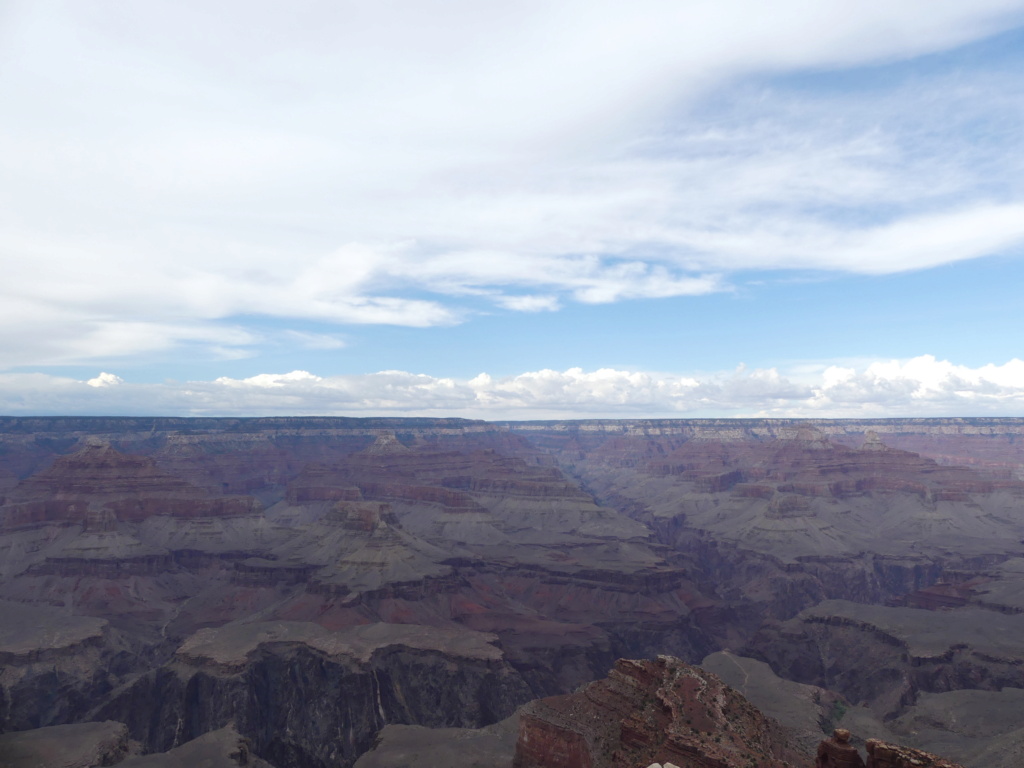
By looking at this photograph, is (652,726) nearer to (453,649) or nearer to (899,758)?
(899,758)

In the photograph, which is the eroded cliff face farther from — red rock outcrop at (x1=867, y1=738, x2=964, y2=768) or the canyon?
red rock outcrop at (x1=867, y1=738, x2=964, y2=768)

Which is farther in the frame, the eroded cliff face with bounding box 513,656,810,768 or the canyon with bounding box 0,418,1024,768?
the canyon with bounding box 0,418,1024,768

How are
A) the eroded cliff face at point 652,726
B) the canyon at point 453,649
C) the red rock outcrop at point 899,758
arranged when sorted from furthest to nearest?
the canyon at point 453,649
the eroded cliff face at point 652,726
the red rock outcrop at point 899,758

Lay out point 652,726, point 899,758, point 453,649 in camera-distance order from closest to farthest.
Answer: point 899,758 < point 652,726 < point 453,649

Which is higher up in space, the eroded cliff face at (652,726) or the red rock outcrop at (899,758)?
the red rock outcrop at (899,758)

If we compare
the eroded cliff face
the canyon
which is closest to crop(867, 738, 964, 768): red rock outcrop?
the canyon

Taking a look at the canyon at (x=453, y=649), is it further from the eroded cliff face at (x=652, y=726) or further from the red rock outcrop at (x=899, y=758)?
the red rock outcrop at (x=899, y=758)

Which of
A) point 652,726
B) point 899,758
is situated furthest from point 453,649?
point 899,758

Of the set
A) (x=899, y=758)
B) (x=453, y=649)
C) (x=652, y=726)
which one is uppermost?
(x=899, y=758)

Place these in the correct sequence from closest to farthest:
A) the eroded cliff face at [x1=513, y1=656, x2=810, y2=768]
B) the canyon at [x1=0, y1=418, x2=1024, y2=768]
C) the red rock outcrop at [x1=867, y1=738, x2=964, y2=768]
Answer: the red rock outcrop at [x1=867, y1=738, x2=964, y2=768]
the eroded cliff face at [x1=513, y1=656, x2=810, y2=768]
the canyon at [x1=0, y1=418, x2=1024, y2=768]

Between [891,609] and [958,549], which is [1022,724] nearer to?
[891,609]

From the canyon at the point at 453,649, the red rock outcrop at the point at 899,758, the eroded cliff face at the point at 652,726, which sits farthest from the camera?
the canyon at the point at 453,649

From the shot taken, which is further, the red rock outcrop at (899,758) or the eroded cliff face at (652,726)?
the eroded cliff face at (652,726)

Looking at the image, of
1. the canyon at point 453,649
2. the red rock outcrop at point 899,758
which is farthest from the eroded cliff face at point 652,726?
the red rock outcrop at point 899,758
